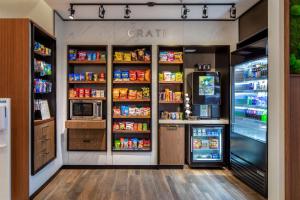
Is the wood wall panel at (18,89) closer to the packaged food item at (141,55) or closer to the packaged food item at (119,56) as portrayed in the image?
the packaged food item at (119,56)

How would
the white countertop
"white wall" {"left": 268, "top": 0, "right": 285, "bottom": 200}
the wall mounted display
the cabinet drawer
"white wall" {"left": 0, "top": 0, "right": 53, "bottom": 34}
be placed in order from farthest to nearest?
the cabinet drawer < the white countertop < "white wall" {"left": 0, "top": 0, "right": 53, "bottom": 34} < the wall mounted display < "white wall" {"left": 268, "top": 0, "right": 285, "bottom": 200}

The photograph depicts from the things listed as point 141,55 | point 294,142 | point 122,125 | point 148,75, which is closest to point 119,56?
point 141,55

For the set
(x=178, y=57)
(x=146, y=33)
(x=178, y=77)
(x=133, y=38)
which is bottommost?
(x=178, y=77)

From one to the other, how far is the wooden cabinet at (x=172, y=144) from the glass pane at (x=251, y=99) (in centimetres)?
105

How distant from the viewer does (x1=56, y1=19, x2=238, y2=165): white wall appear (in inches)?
220

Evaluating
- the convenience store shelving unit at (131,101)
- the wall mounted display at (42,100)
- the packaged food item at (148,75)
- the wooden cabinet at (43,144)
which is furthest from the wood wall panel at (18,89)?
the packaged food item at (148,75)

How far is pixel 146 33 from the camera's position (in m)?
5.65

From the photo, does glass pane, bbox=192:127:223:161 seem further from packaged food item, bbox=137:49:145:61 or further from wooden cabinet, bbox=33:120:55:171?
wooden cabinet, bbox=33:120:55:171

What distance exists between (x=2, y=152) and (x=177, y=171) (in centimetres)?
315

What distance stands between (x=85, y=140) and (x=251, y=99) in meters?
3.27

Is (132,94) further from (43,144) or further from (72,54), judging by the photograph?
(43,144)

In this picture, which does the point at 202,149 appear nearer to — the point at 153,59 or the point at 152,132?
the point at 152,132

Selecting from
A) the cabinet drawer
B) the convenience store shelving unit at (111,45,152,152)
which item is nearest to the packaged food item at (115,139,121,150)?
the convenience store shelving unit at (111,45,152,152)

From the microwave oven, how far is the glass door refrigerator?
2.66 metres
